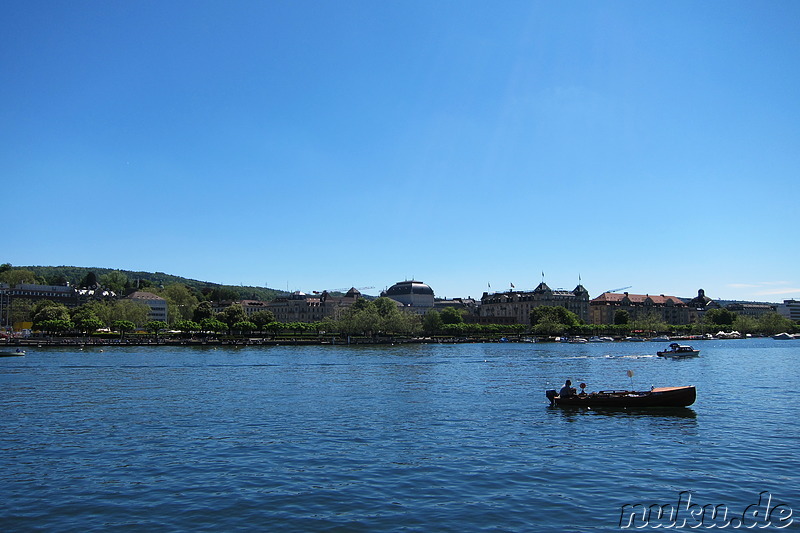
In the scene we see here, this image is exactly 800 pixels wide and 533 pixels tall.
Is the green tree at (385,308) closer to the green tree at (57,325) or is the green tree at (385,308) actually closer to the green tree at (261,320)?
the green tree at (261,320)

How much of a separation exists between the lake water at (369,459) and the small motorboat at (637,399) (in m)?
0.86

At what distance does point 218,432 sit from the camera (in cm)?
3384

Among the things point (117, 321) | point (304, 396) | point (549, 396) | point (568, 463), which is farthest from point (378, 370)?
point (117, 321)

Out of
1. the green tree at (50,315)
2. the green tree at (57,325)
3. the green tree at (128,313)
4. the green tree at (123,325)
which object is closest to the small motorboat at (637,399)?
the green tree at (123,325)

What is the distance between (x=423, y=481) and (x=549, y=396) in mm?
21829

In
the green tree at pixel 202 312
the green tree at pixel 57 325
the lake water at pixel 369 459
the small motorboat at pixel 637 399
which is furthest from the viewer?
the green tree at pixel 202 312

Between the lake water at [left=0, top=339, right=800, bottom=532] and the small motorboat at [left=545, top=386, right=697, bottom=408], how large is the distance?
2.81ft

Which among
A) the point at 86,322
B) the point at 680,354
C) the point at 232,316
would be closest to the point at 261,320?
the point at 232,316

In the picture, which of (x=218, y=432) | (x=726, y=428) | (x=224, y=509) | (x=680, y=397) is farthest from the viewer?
(x=680, y=397)

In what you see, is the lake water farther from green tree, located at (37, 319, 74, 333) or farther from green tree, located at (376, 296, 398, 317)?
green tree, located at (376, 296, 398, 317)

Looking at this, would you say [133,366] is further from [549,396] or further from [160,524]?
[160,524]

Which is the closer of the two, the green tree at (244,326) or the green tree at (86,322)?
the green tree at (86,322)

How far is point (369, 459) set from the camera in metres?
27.6

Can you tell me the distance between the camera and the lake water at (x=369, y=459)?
67.8 feet
